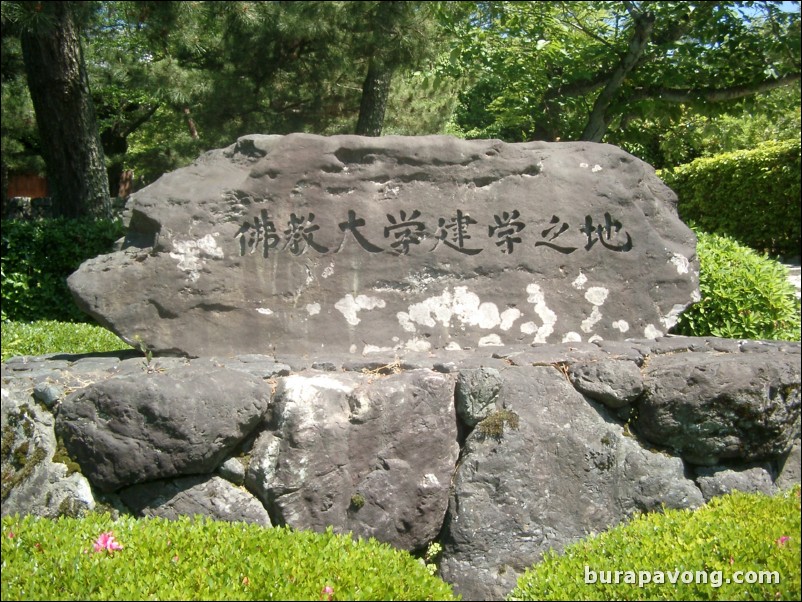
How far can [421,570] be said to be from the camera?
2.82m

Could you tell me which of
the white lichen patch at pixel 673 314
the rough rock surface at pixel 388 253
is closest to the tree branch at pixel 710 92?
the rough rock surface at pixel 388 253

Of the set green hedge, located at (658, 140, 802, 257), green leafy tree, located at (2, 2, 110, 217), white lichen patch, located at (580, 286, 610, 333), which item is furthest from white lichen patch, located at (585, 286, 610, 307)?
green hedge, located at (658, 140, 802, 257)

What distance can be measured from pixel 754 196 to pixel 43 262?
385 inches

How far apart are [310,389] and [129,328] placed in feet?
3.22

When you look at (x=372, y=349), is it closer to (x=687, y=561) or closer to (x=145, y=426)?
(x=145, y=426)

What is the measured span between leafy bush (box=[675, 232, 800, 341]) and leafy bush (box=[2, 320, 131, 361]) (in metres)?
3.83

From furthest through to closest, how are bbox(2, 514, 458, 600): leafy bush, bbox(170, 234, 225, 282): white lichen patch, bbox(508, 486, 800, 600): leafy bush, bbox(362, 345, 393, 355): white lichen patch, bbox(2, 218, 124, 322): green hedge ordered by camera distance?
1. bbox(2, 218, 124, 322): green hedge
2. bbox(362, 345, 393, 355): white lichen patch
3. bbox(170, 234, 225, 282): white lichen patch
4. bbox(508, 486, 800, 600): leafy bush
5. bbox(2, 514, 458, 600): leafy bush

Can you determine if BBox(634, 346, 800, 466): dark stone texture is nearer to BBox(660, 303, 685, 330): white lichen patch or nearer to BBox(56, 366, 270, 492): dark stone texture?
BBox(660, 303, 685, 330): white lichen patch

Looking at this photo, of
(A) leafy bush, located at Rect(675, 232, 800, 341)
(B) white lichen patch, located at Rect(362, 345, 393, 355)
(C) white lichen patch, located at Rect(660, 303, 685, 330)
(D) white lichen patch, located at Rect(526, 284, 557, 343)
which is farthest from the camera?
(A) leafy bush, located at Rect(675, 232, 800, 341)

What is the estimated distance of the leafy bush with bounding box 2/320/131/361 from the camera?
569cm

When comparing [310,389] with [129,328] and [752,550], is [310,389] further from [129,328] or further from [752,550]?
[752,550]

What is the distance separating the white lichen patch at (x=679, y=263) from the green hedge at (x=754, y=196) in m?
8.06

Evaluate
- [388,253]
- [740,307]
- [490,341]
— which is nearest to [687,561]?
[490,341]

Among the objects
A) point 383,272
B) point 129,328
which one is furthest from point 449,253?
point 129,328
